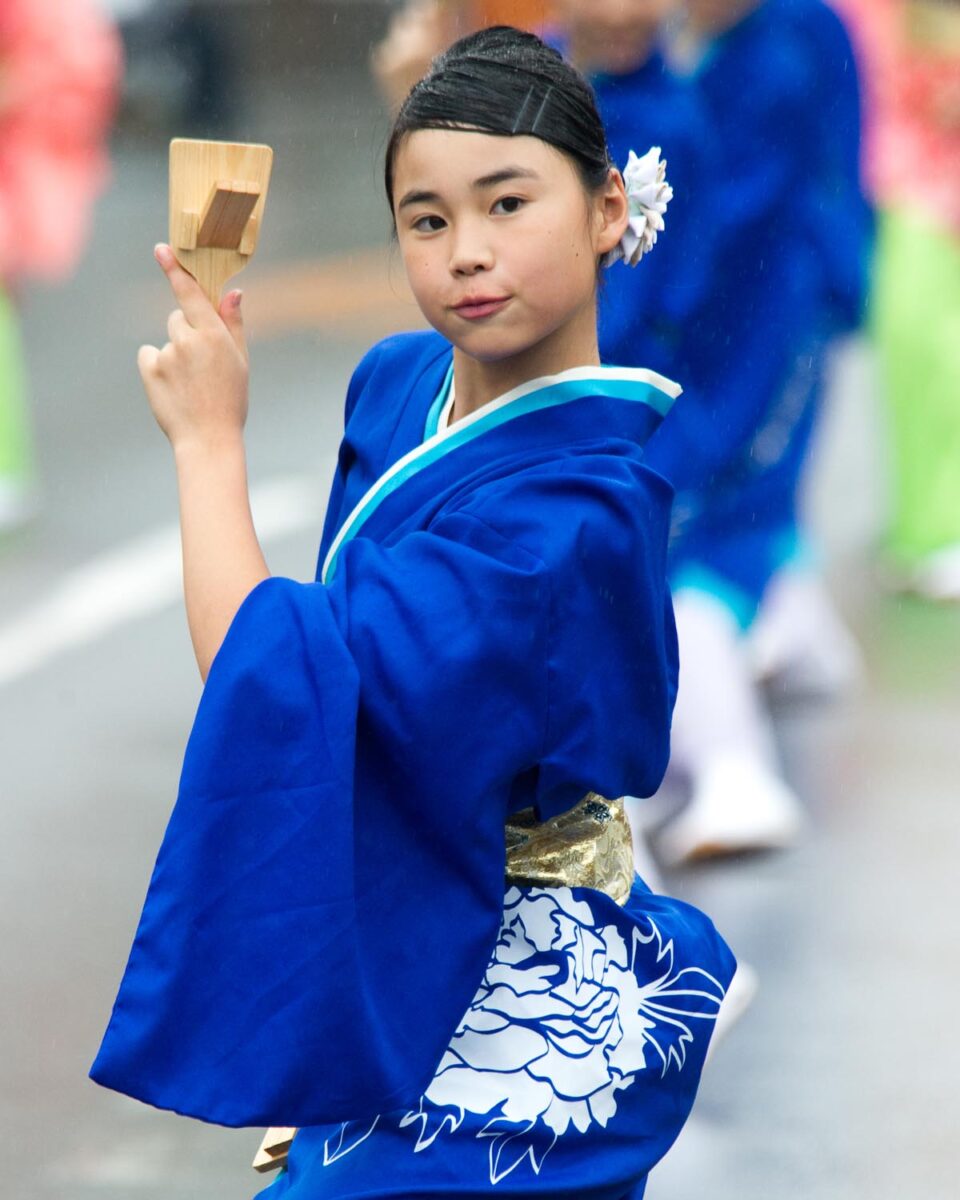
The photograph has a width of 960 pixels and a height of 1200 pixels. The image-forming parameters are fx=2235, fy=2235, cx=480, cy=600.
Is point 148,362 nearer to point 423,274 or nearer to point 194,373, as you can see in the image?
point 194,373

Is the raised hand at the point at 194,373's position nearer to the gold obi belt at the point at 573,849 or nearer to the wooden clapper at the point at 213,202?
the wooden clapper at the point at 213,202

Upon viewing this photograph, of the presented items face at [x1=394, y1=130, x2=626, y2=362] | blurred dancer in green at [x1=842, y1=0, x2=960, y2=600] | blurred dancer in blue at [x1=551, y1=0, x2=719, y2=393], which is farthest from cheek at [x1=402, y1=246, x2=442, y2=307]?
blurred dancer in green at [x1=842, y1=0, x2=960, y2=600]

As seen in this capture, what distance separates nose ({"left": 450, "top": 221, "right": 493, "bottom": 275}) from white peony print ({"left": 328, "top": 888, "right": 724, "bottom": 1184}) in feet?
1.80

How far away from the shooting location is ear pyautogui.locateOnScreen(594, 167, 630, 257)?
1.94m

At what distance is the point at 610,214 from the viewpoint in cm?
196

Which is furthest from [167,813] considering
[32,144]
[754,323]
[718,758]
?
[32,144]

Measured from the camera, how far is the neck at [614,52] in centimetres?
360

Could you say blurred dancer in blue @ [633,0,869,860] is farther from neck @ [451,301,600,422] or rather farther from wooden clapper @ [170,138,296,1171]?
wooden clapper @ [170,138,296,1171]

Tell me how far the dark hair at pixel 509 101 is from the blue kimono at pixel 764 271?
90.3 inches

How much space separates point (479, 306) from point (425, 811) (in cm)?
41

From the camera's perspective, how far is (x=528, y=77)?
73.9 inches

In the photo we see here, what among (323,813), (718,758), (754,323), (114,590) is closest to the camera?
(323,813)

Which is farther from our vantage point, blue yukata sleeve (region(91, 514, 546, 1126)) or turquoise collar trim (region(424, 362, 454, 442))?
turquoise collar trim (region(424, 362, 454, 442))

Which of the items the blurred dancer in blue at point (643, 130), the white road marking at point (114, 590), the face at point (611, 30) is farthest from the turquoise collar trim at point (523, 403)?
the white road marking at point (114, 590)
